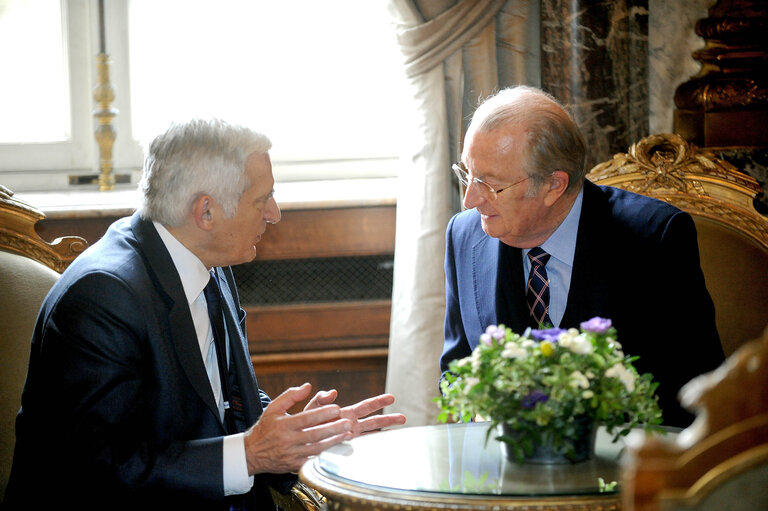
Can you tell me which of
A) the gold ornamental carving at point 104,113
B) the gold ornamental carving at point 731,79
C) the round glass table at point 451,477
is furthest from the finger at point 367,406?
the gold ornamental carving at point 104,113

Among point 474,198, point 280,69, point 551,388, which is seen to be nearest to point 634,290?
point 474,198

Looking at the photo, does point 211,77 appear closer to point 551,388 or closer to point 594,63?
point 594,63

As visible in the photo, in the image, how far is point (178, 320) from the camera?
7.17 ft

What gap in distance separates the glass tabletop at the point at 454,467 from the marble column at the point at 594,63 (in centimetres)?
189

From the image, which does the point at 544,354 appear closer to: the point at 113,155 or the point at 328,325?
the point at 328,325

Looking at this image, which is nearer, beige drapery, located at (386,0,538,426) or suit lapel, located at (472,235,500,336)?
suit lapel, located at (472,235,500,336)

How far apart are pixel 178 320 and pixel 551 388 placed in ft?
3.09

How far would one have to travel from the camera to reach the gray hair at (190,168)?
88.9 inches

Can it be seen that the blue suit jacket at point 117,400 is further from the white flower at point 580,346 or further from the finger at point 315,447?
the white flower at point 580,346

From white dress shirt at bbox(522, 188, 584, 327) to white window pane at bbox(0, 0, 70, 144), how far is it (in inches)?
98.3

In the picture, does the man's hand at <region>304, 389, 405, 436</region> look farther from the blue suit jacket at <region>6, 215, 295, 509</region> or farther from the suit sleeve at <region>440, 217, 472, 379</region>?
the suit sleeve at <region>440, 217, 472, 379</region>

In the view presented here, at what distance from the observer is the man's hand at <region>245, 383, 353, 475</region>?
203 cm

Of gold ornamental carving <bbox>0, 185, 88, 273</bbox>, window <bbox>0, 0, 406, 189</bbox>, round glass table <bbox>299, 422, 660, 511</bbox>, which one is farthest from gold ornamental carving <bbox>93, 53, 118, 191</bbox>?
round glass table <bbox>299, 422, 660, 511</bbox>

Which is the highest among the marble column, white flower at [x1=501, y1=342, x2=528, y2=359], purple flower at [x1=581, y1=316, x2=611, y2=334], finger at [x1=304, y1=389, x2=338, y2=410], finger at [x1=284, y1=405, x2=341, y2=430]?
the marble column
